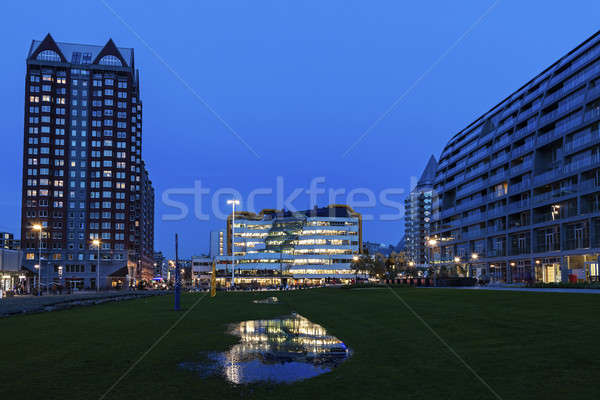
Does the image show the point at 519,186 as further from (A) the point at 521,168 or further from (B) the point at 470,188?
(B) the point at 470,188

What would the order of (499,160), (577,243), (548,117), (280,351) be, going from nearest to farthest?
(280,351)
(577,243)
(548,117)
(499,160)

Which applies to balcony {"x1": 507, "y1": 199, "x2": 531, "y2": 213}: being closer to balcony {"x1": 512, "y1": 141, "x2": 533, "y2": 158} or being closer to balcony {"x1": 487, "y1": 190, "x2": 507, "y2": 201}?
balcony {"x1": 487, "y1": 190, "x2": 507, "y2": 201}

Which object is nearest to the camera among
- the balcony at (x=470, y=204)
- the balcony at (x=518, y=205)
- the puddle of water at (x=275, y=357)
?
the puddle of water at (x=275, y=357)

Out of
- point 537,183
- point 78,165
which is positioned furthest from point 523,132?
point 78,165

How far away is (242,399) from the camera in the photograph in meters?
7.94

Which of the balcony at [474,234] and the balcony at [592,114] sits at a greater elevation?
the balcony at [592,114]

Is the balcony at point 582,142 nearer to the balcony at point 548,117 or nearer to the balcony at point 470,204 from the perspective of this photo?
the balcony at point 548,117

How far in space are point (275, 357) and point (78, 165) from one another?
6109 inches

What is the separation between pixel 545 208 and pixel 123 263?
389 ft

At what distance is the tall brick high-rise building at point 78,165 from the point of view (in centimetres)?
14712

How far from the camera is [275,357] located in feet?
38.9

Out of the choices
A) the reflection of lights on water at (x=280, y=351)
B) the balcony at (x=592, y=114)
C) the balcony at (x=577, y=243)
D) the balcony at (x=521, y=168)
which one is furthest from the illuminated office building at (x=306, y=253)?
the reflection of lights on water at (x=280, y=351)

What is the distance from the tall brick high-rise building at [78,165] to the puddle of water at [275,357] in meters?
145

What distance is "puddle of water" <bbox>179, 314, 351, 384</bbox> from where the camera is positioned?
987 centimetres
